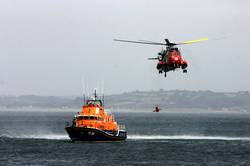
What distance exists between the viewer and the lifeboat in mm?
92812

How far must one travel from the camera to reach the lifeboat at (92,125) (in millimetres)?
92812

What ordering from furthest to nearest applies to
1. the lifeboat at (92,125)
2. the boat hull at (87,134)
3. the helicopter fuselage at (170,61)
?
the lifeboat at (92,125) → the boat hull at (87,134) → the helicopter fuselage at (170,61)

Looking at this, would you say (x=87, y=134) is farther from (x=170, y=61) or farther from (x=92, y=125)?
(x=170, y=61)

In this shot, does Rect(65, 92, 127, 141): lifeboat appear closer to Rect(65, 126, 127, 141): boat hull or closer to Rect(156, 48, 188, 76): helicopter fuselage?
Rect(65, 126, 127, 141): boat hull

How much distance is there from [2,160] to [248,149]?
38.7m

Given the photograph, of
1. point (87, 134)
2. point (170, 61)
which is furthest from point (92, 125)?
point (170, 61)

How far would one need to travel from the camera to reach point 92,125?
3676 inches

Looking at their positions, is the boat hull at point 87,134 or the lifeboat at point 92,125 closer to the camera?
the boat hull at point 87,134

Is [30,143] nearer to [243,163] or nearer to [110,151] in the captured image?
[110,151]

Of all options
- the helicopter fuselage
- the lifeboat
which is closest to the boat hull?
the lifeboat

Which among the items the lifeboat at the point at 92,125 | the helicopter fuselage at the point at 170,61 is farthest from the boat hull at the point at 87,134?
the helicopter fuselage at the point at 170,61

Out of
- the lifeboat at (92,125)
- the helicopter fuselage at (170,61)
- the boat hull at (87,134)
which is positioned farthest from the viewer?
the lifeboat at (92,125)

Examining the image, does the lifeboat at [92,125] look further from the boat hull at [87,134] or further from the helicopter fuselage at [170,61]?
the helicopter fuselage at [170,61]

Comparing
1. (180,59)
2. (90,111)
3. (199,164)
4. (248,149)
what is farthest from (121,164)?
(248,149)
